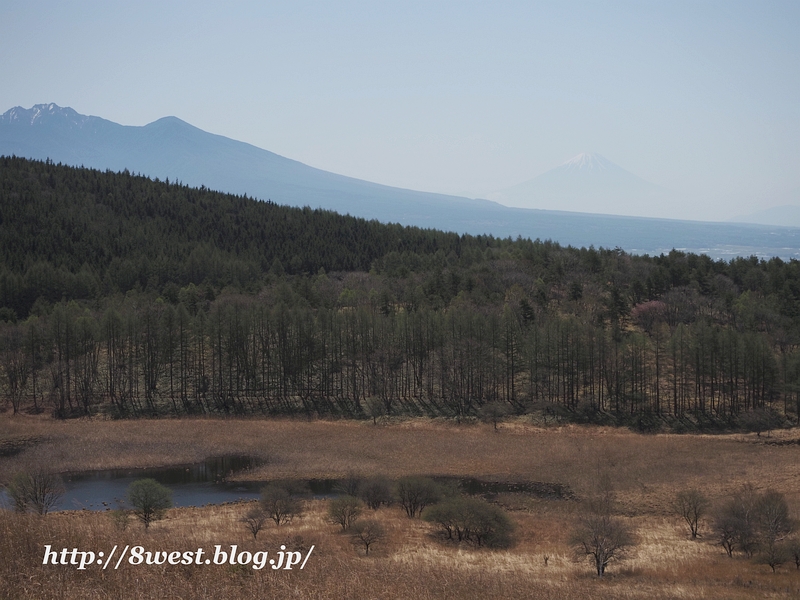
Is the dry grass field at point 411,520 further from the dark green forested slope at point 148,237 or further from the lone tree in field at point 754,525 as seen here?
the dark green forested slope at point 148,237

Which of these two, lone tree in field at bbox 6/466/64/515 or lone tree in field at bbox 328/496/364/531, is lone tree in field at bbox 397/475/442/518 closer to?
lone tree in field at bbox 328/496/364/531

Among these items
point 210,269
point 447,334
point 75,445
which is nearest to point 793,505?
point 447,334

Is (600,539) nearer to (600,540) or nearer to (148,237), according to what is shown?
(600,540)

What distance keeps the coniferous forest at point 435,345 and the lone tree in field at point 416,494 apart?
2758 centimetres

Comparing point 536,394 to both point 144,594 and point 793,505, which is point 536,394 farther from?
point 144,594

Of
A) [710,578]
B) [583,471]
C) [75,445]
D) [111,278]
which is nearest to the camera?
[710,578]

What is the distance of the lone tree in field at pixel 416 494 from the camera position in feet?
126

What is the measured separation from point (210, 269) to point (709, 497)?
10443cm

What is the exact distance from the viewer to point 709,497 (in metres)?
41.0

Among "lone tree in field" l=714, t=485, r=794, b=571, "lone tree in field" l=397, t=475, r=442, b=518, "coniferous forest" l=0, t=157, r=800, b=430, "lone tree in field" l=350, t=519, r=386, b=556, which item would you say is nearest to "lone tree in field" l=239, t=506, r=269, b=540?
"lone tree in field" l=350, t=519, r=386, b=556

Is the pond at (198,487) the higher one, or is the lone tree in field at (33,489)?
the lone tree in field at (33,489)

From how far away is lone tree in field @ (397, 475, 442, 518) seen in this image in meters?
38.3

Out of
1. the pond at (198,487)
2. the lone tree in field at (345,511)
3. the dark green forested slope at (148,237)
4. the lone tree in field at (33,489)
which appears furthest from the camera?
the dark green forested slope at (148,237)

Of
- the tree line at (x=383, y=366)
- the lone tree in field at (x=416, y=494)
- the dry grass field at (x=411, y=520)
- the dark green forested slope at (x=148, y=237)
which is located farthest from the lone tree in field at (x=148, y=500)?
the dark green forested slope at (x=148, y=237)
